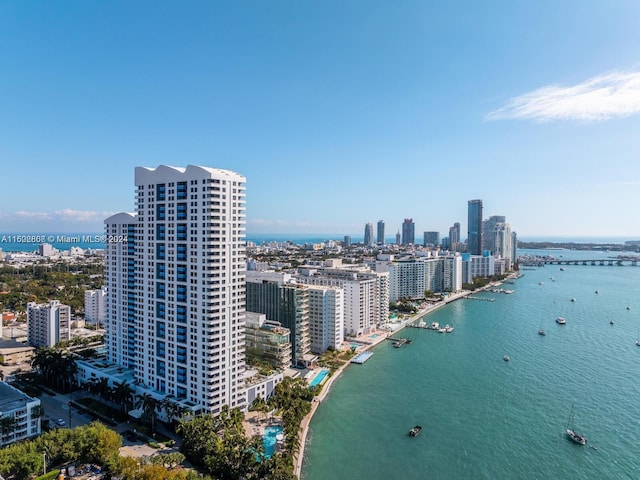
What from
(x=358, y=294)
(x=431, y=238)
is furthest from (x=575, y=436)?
(x=431, y=238)

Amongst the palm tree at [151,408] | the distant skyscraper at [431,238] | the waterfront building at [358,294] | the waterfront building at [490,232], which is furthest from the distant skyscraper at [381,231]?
the palm tree at [151,408]

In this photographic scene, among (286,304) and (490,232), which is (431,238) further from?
(286,304)

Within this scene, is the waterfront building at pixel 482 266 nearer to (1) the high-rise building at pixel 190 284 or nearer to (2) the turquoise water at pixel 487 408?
(2) the turquoise water at pixel 487 408

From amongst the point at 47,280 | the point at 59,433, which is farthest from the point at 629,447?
the point at 47,280

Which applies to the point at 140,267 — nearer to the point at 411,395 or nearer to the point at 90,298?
the point at 411,395

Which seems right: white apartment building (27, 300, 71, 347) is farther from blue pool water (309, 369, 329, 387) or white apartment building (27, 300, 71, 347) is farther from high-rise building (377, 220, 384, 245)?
high-rise building (377, 220, 384, 245)

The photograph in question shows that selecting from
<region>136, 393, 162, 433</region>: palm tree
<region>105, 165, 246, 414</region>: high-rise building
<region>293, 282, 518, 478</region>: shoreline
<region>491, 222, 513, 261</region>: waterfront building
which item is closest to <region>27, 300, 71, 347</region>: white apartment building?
Result: <region>105, 165, 246, 414</region>: high-rise building
